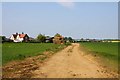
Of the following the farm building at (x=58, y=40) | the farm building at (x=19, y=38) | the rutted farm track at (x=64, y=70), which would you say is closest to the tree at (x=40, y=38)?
the farm building at (x=58, y=40)

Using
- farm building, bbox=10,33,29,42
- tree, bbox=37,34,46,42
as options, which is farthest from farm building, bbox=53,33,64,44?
farm building, bbox=10,33,29,42

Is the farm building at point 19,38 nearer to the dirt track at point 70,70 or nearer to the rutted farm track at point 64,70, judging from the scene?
the rutted farm track at point 64,70

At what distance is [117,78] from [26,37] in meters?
160

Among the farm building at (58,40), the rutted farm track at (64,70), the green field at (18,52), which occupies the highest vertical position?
the farm building at (58,40)

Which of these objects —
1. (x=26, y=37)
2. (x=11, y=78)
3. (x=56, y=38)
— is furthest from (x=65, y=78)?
(x=26, y=37)

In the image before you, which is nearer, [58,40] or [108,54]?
[108,54]

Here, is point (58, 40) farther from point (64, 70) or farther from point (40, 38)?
point (64, 70)

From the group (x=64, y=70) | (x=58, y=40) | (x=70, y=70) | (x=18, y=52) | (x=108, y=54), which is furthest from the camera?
(x=58, y=40)

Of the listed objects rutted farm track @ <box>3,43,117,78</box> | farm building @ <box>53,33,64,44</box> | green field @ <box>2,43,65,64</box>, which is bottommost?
rutted farm track @ <box>3,43,117,78</box>

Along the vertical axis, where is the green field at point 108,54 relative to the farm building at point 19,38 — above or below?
below

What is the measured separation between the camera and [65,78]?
14492mm

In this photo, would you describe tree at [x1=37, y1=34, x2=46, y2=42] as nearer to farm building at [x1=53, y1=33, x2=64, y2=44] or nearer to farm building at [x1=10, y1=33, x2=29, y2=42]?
farm building at [x1=53, y1=33, x2=64, y2=44]

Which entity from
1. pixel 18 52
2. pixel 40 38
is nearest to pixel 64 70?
pixel 18 52

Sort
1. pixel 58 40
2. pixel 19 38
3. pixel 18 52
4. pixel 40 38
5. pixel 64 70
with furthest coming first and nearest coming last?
pixel 19 38, pixel 40 38, pixel 58 40, pixel 18 52, pixel 64 70
